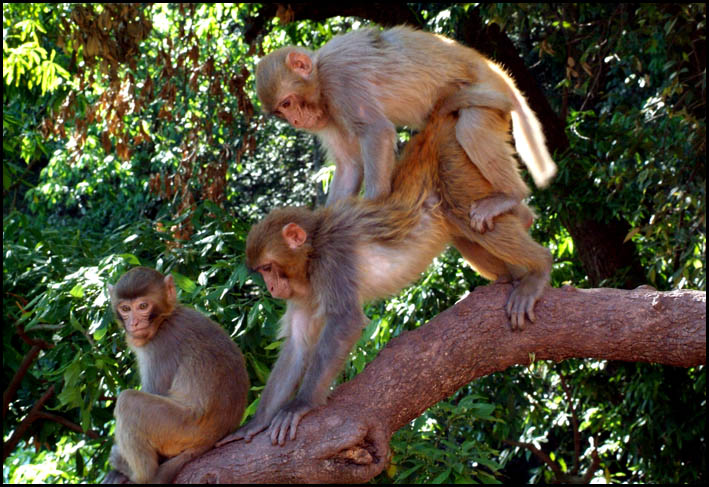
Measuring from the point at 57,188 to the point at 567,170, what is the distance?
8524mm

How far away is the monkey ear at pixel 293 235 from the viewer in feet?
13.6

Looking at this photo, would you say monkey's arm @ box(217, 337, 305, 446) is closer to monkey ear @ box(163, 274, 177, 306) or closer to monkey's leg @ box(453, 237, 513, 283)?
monkey ear @ box(163, 274, 177, 306)

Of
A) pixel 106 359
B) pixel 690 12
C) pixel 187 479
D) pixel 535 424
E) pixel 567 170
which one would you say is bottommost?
pixel 535 424

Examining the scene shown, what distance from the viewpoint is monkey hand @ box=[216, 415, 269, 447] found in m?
3.89

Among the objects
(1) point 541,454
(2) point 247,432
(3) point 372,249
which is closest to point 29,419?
(2) point 247,432

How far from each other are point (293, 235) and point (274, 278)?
0.24 m

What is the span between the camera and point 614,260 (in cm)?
813

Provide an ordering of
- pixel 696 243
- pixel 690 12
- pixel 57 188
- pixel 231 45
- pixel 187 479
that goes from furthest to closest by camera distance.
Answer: pixel 57 188, pixel 231 45, pixel 690 12, pixel 696 243, pixel 187 479

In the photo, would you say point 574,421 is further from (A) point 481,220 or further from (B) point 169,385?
(B) point 169,385

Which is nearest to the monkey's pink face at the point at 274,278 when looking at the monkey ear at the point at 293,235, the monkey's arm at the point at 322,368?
the monkey ear at the point at 293,235

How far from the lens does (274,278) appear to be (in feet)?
13.6

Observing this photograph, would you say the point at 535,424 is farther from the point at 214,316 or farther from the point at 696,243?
the point at 214,316

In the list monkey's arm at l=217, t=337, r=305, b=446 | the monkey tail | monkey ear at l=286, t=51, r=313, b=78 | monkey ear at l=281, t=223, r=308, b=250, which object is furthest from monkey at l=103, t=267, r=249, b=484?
the monkey tail

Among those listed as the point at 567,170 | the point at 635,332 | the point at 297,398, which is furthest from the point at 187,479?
the point at 567,170
